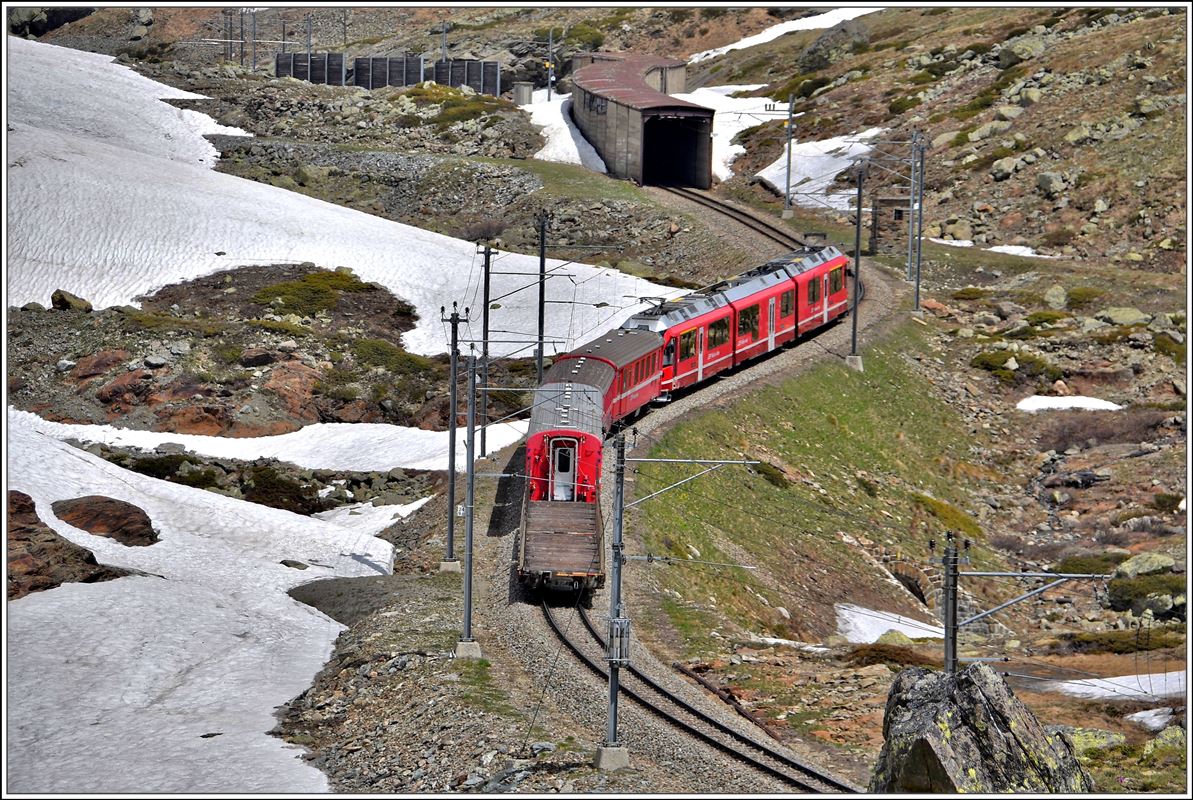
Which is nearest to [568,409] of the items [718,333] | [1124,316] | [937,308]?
[718,333]

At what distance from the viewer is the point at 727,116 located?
126812mm

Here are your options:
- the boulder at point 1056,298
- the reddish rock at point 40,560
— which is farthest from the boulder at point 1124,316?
the reddish rock at point 40,560

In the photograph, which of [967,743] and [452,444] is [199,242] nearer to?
[452,444]

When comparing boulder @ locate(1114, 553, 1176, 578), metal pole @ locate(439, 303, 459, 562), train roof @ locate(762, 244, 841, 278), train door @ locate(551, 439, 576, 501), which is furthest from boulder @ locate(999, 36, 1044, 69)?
train door @ locate(551, 439, 576, 501)

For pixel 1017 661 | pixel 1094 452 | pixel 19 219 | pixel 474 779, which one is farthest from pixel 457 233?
pixel 474 779

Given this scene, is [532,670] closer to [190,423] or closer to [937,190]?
[190,423]

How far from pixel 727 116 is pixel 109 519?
8153cm

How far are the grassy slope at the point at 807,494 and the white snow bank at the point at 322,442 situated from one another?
9648mm

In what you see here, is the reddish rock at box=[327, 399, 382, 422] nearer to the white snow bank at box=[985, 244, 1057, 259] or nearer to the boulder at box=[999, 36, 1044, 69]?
the white snow bank at box=[985, 244, 1057, 259]

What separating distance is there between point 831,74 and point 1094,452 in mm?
64312

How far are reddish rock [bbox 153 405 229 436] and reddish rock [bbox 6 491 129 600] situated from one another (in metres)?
17.7

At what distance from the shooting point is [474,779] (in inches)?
1351

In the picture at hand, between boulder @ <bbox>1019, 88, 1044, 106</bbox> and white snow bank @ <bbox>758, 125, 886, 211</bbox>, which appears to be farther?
boulder @ <bbox>1019, 88, 1044, 106</bbox>

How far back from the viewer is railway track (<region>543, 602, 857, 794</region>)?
33812 mm
